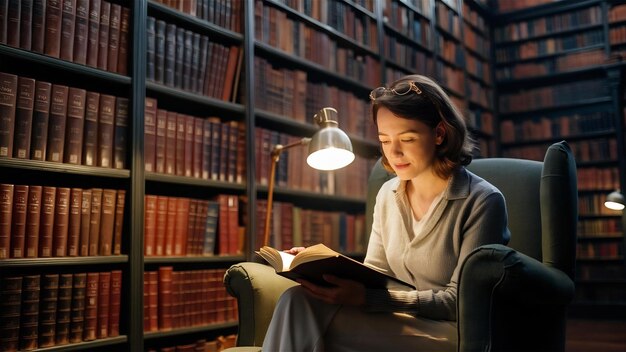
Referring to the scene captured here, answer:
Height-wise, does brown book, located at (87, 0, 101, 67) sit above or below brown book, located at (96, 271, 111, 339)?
above

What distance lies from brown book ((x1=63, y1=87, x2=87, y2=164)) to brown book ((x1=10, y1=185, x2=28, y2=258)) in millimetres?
190

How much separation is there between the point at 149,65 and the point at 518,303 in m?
1.70

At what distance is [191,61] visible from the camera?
2.47 metres

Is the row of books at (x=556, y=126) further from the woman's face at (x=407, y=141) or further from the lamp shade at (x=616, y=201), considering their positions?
the woman's face at (x=407, y=141)

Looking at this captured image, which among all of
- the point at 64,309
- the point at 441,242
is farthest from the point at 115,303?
the point at 441,242

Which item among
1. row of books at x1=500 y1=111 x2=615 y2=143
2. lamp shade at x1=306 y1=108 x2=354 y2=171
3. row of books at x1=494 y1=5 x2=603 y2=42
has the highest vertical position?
row of books at x1=494 y1=5 x2=603 y2=42

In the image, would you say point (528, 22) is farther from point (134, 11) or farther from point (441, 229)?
point (441, 229)

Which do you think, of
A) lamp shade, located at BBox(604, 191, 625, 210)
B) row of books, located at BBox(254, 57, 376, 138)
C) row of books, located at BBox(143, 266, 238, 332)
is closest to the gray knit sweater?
row of books, located at BBox(143, 266, 238, 332)

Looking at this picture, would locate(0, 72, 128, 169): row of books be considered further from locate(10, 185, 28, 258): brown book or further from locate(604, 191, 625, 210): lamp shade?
locate(604, 191, 625, 210): lamp shade

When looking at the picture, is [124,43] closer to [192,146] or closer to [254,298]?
[192,146]

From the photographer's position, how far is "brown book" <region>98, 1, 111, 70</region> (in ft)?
6.95

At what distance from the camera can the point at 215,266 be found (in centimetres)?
262

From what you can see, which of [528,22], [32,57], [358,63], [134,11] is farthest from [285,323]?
[528,22]

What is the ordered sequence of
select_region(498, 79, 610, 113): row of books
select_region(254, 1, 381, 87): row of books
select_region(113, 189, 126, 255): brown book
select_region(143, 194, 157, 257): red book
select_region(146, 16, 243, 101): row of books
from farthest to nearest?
select_region(498, 79, 610, 113): row of books → select_region(254, 1, 381, 87): row of books → select_region(146, 16, 243, 101): row of books → select_region(143, 194, 157, 257): red book → select_region(113, 189, 126, 255): brown book
